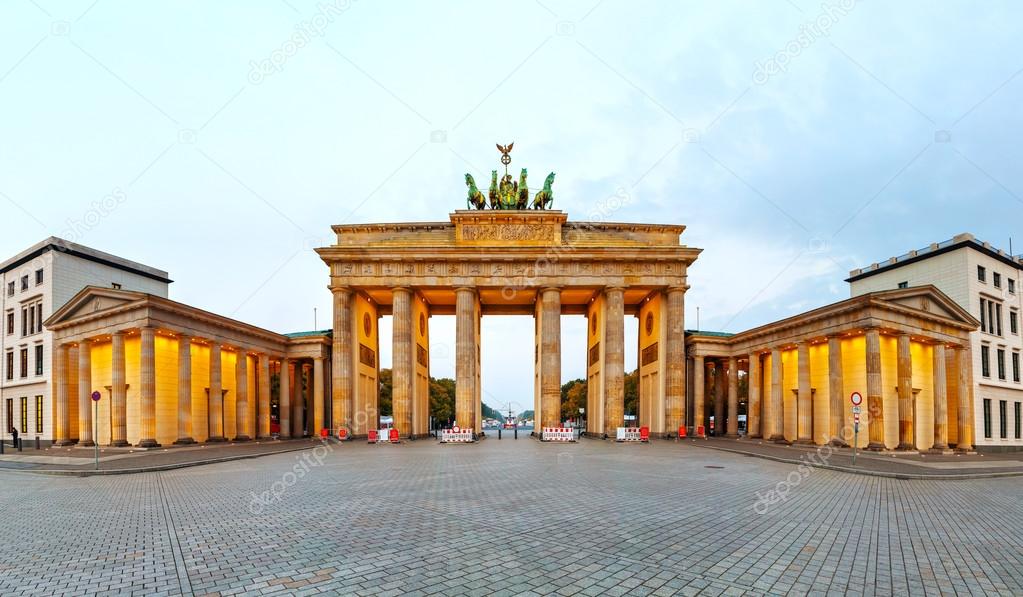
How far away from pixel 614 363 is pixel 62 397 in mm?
42326

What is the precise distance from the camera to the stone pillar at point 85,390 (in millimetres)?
37875

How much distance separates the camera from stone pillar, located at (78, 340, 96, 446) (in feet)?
124

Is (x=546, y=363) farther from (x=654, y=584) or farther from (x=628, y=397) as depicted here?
(x=628, y=397)

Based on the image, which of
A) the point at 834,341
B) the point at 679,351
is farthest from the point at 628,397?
the point at 834,341

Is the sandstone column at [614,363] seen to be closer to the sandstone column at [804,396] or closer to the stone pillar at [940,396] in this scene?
the sandstone column at [804,396]

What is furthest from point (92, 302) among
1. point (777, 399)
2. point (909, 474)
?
point (777, 399)

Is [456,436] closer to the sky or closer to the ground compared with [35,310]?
closer to the ground

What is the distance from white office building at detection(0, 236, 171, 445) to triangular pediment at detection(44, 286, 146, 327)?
651cm

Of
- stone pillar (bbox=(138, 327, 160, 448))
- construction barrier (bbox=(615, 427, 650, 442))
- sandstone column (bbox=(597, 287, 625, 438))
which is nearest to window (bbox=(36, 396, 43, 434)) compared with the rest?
stone pillar (bbox=(138, 327, 160, 448))

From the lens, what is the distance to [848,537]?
9.95 m

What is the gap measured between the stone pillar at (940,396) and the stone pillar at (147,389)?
2020 inches

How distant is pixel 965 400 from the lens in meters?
38.7

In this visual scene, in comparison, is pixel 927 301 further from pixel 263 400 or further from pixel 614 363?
pixel 263 400

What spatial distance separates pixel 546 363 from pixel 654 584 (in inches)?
1550
